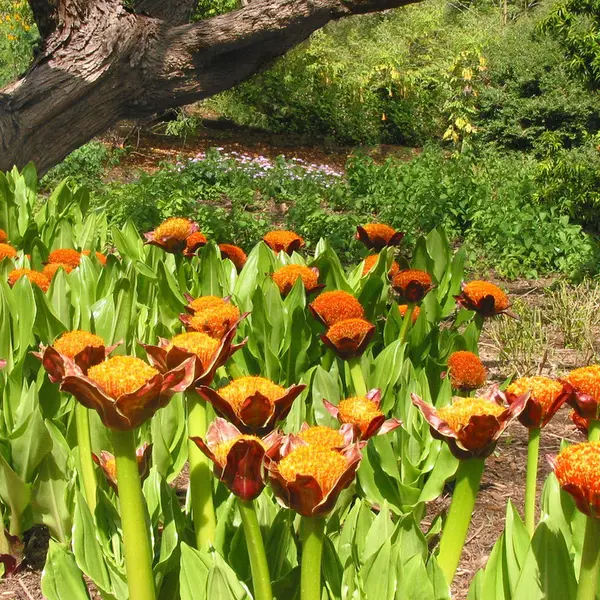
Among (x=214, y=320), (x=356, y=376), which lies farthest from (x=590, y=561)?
(x=356, y=376)

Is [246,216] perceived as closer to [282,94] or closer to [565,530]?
[565,530]

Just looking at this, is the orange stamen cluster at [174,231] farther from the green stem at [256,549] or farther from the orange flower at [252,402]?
the green stem at [256,549]

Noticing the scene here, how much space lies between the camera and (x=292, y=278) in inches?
99.7

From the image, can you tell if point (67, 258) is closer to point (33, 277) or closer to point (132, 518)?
point (33, 277)

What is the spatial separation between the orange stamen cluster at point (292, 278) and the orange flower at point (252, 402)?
1.25 m

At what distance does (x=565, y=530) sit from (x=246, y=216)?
19.7 feet

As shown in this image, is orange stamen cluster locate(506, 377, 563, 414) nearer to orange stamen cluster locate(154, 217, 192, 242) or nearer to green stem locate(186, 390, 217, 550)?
green stem locate(186, 390, 217, 550)

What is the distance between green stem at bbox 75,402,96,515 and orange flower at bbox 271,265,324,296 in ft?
2.77

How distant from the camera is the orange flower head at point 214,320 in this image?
1580 mm

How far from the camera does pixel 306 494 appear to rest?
1.03 meters

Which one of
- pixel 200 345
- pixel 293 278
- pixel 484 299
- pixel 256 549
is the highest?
pixel 200 345

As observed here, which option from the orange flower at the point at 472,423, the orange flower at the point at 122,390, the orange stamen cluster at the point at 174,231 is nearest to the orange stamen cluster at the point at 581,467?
the orange flower at the point at 472,423

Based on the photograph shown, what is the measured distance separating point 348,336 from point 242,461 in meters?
0.85

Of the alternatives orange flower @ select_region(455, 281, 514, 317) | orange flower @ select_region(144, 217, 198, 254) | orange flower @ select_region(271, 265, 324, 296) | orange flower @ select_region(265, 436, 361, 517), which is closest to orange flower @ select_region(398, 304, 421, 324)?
orange flower @ select_region(455, 281, 514, 317)
